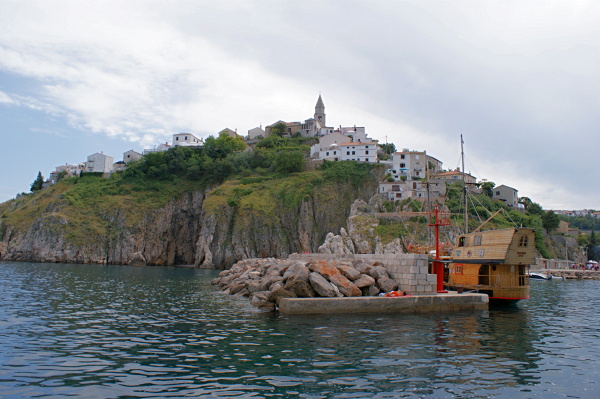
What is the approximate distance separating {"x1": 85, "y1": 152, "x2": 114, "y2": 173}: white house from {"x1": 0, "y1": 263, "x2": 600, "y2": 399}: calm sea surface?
102049 millimetres

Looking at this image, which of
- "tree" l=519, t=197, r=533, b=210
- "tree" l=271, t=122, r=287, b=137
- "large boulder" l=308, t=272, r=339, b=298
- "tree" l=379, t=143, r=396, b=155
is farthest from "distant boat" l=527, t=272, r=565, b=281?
"tree" l=271, t=122, r=287, b=137

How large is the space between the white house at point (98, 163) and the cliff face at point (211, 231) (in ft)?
99.4

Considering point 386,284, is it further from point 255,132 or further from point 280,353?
point 255,132

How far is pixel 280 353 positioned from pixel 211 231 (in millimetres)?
Result: 71225

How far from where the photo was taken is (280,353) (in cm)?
1509

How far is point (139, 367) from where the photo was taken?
1286cm

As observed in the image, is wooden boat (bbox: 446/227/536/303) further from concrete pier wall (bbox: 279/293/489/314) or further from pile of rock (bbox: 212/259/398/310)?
pile of rock (bbox: 212/259/398/310)

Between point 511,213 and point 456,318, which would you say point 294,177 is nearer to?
point 511,213

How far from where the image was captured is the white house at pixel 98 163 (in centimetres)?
12138

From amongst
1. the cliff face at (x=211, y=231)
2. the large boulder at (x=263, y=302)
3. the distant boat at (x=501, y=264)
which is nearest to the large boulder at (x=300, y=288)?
the large boulder at (x=263, y=302)

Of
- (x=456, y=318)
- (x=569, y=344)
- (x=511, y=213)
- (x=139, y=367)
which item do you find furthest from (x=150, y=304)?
(x=511, y=213)

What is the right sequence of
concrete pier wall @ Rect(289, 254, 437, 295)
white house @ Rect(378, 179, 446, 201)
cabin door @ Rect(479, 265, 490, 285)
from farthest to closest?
1. white house @ Rect(378, 179, 446, 201)
2. cabin door @ Rect(479, 265, 490, 285)
3. concrete pier wall @ Rect(289, 254, 437, 295)

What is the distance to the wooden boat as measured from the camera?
30625 millimetres

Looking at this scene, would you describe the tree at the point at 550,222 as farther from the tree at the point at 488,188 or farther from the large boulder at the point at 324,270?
the large boulder at the point at 324,270
